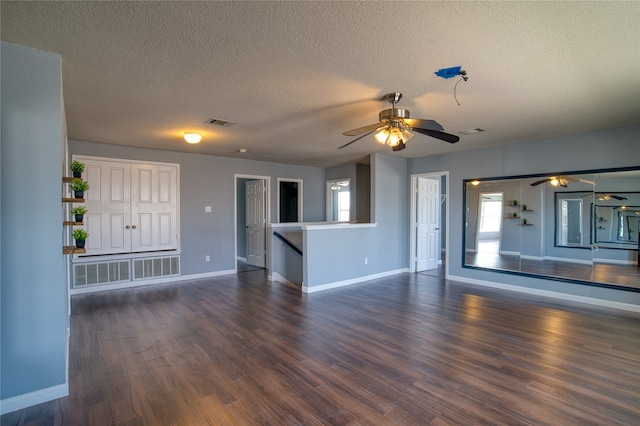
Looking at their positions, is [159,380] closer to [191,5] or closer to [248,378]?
[248,378]

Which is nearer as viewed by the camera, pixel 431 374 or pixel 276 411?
pixel 276 411

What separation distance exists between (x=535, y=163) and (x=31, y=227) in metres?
6.14

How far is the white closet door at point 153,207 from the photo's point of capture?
5.54m

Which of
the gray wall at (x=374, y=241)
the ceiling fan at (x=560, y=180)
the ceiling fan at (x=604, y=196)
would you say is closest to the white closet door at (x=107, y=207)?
the gray wall at (x=374, y=241)

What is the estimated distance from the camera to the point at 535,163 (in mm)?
5043

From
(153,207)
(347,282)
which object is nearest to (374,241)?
(347,282)

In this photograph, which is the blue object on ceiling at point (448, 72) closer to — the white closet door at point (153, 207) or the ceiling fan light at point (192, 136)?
the ceiling fan light at point (192, 136)

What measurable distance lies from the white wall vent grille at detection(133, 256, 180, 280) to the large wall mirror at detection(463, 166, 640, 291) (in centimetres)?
535

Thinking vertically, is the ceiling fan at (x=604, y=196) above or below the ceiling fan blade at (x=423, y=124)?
below

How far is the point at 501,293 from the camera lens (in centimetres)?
507

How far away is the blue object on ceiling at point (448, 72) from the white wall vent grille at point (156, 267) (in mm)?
5331

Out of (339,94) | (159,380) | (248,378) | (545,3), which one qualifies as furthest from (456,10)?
(159,380)

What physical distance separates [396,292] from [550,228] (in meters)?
2.60

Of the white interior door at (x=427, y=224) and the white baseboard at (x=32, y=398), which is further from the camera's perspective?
the white interior door at (x=427, y=224)
